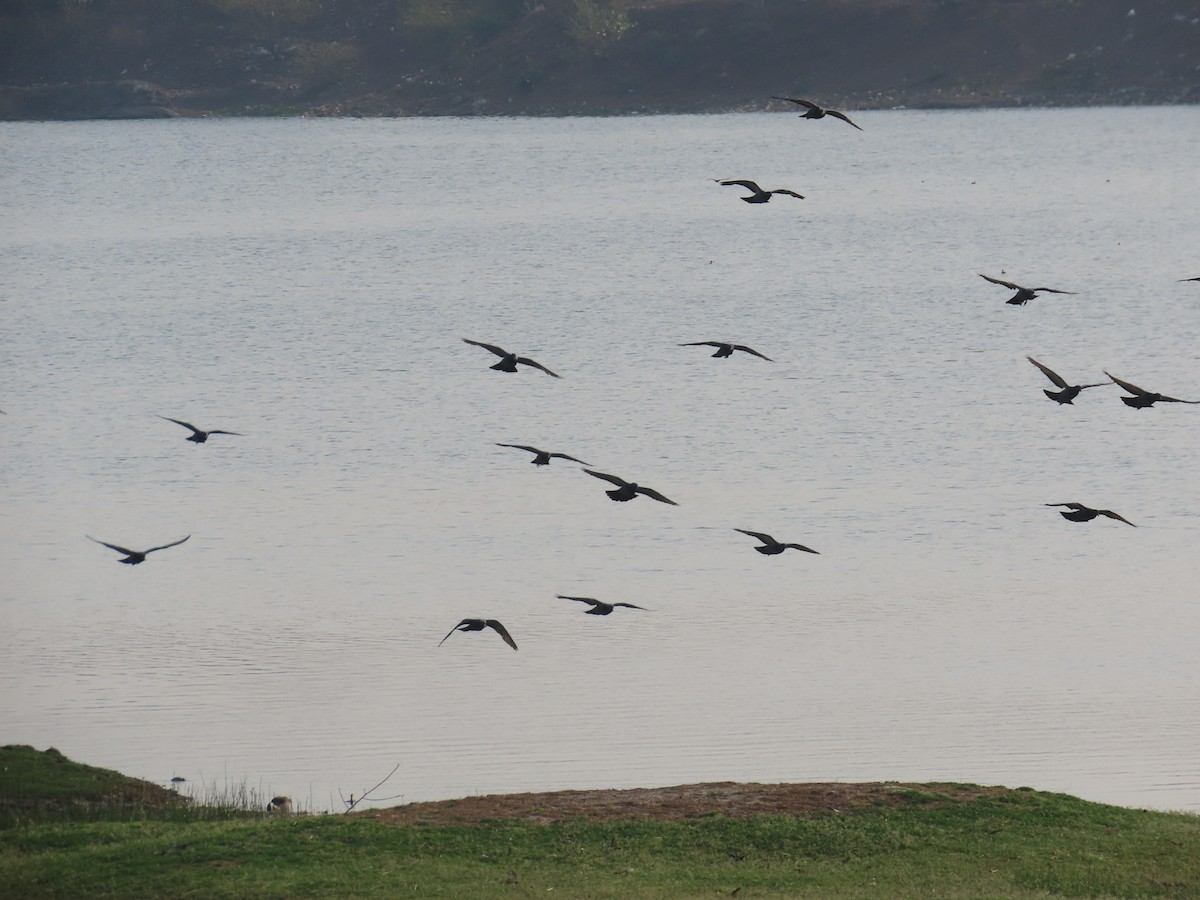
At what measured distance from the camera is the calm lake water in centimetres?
2631

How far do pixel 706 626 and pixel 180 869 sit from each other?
49.2 ft

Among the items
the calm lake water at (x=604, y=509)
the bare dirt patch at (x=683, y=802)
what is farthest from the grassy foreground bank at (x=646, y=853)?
the calm lake water at (x=604, y=509)

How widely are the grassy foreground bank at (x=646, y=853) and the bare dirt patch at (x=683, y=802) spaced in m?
0.08

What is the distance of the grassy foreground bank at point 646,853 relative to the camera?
17453mm

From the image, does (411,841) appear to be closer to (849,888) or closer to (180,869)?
(180,869)

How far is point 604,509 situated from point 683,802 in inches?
772

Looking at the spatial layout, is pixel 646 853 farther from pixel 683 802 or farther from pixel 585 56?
pixel 585 56

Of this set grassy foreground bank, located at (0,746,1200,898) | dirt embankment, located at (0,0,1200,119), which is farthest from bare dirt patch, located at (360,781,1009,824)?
dirt embankment, located at (0,0,1200,119)

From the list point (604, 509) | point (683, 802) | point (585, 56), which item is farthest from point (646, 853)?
point (585, 56)

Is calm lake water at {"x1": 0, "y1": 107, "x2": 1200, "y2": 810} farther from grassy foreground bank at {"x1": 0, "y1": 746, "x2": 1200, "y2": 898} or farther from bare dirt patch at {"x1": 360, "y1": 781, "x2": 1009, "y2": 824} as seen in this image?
grassy foreground bank at {"x1": 0, "y1": 746, "x2": 1200, "y2": 898}

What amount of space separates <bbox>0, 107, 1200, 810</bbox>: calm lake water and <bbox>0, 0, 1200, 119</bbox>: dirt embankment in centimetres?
6111

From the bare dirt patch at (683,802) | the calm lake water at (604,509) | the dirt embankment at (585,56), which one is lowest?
the bare dirt patch at (683,802)

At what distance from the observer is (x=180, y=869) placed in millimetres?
17750

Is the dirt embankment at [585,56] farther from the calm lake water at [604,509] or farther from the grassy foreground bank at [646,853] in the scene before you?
the grassy foreground bank at [646,853]
